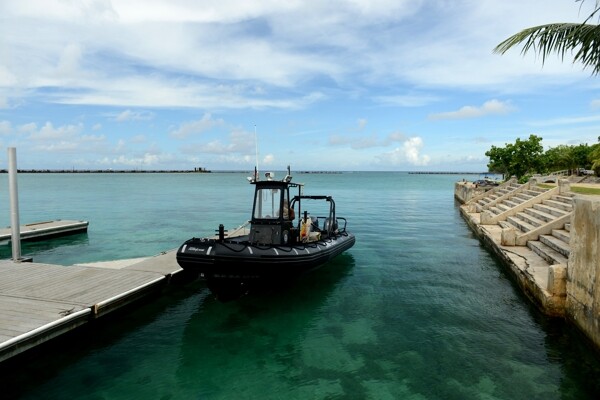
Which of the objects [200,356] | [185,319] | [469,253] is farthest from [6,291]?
[469,253]

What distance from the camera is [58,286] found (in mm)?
8625

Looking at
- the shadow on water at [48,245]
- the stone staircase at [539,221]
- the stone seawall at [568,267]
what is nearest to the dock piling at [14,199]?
the shadow on water at [48,245]

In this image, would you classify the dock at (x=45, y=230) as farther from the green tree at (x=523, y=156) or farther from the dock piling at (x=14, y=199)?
the green tree at (x=523, y=156)

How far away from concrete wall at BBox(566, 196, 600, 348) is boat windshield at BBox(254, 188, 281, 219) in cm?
682

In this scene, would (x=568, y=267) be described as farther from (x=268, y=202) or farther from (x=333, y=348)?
(x=268, y=202)

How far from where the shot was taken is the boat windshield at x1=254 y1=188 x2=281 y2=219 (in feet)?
35.2

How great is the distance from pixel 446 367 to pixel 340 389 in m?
2.07

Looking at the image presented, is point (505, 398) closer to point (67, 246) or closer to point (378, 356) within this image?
point (378, 356)

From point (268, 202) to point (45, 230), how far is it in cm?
1385

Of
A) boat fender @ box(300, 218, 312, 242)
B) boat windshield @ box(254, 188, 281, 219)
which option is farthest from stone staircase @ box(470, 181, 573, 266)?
boat windshield @ box(254, 188, 281, 219)

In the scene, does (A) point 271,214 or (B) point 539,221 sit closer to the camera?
(A) point 271,214

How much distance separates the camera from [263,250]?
9.27 metres

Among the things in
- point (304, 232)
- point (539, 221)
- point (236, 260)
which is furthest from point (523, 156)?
point (236, 260)

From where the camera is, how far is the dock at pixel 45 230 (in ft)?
57.3
